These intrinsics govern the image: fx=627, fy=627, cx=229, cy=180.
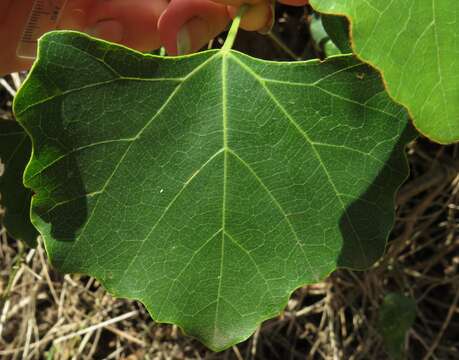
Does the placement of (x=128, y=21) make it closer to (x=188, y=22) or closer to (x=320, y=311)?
(x=188, y=22)

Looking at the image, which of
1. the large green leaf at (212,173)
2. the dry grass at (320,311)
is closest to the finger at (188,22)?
the large green leaf at (212,173)

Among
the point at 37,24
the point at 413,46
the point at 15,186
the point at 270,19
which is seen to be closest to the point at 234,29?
the point at 270,19

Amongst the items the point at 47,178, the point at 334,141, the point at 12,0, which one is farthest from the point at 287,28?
the point at 47,178

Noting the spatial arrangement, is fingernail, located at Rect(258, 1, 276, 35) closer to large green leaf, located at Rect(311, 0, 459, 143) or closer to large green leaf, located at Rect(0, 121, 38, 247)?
large green leaf, located at Rect(311, 0, 459, 143)

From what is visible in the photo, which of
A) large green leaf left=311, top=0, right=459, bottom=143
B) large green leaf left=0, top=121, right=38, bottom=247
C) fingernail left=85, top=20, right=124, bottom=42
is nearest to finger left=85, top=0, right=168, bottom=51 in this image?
fingernail left=85, top=20, right=124, bottom=42

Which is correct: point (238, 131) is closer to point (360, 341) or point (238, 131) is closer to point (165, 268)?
point (165, 268)

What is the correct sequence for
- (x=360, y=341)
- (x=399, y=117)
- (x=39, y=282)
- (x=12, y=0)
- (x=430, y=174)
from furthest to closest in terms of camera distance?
(x=39, y=282), (x=360, y=341), (x=430, y=174), (x=12, y=0), (x=399, y=117)
